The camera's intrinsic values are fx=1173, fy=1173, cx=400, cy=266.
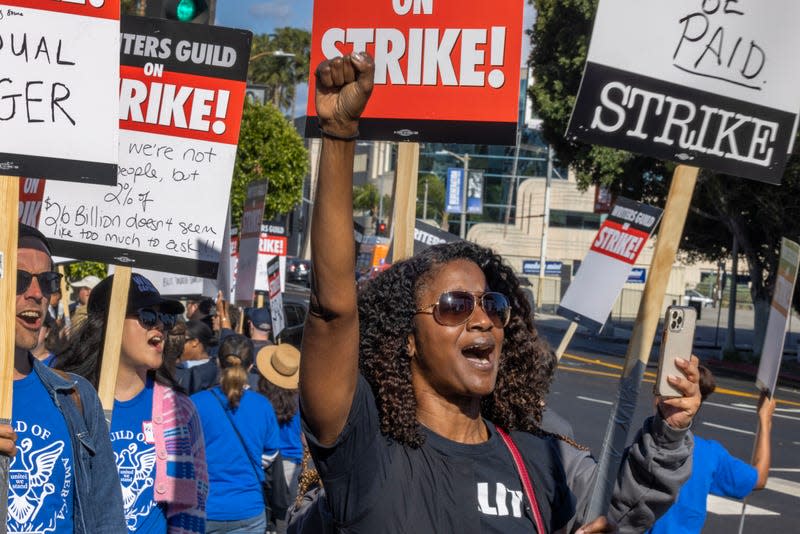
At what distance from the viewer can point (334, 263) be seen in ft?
7.96

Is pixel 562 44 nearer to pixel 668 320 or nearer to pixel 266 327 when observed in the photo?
pixel 266 327

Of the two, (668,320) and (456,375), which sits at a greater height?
(668,320)

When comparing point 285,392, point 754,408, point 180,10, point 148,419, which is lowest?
point 754,408

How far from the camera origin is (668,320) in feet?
8.70

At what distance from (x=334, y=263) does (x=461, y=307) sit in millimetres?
538

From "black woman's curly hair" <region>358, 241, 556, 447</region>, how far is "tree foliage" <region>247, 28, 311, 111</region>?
57.0m

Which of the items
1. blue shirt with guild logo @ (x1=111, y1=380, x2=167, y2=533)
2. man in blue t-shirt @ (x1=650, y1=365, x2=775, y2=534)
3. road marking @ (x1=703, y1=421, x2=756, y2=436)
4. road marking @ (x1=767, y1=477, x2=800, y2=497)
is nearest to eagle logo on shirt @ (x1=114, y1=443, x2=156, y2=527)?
blue shirt with guild logo @ (x1=111, y1=380, x2=167, y2=533)

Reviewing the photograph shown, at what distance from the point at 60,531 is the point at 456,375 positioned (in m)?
1.41

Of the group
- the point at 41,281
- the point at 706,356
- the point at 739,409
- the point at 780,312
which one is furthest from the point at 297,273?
the point at 41,281

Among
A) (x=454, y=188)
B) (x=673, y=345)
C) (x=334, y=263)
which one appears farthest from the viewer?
(x=454, y=188)

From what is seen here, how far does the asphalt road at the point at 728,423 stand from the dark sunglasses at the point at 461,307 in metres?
1.97

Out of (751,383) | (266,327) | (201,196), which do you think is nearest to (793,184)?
(751,383)

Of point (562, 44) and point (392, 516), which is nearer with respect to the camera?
point (392, 516)

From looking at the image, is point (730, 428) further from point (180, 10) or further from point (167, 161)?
point (167, 161)
